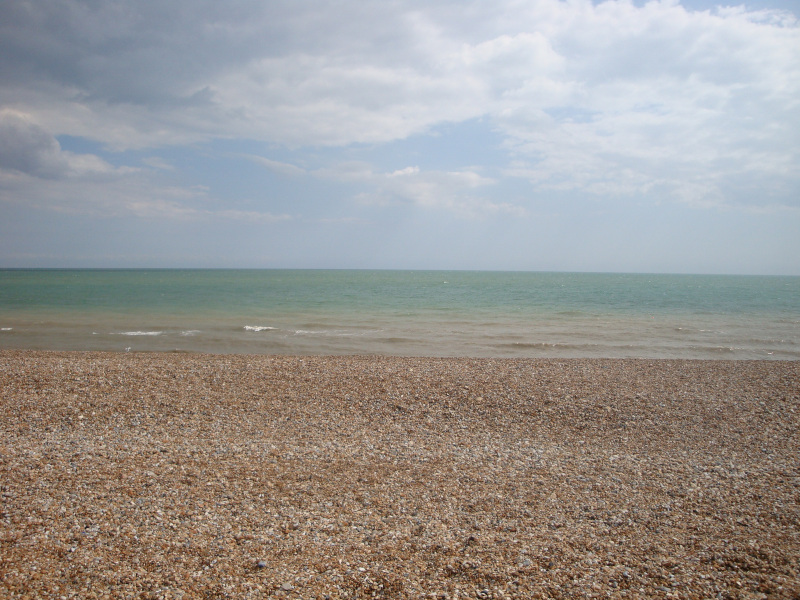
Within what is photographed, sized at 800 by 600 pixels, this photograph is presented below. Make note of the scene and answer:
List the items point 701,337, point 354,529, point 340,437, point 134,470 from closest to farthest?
point 354,529 → point 134,470 → point 340,437 → point 701,337

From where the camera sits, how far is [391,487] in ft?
21.5

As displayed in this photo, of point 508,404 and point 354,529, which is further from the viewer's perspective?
point 508,404

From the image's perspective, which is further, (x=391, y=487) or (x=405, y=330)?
(x=405, y=330)

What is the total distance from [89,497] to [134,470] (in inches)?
33.1

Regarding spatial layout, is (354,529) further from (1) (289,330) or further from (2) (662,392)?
(1) (289,330)

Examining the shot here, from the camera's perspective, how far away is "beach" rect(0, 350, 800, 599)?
459 centimetres

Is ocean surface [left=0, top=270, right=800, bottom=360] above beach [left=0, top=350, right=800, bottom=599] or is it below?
above

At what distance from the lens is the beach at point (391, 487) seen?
15.1 feet

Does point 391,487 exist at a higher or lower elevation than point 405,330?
lower

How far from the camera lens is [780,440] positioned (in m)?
8.76

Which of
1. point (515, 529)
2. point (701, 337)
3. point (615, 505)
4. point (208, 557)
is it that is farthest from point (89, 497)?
point (701, 337)

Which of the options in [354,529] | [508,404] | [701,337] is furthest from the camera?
[701,337]

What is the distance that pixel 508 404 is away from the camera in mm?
10383

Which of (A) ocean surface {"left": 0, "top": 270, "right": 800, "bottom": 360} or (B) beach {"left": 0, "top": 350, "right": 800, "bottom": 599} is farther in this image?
(A) ocean surface {"left": 0, "top": 270, "right": 800, "bottom": 360}
